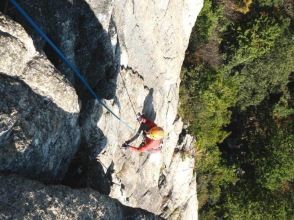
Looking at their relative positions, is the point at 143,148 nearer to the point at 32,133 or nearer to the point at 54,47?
the point at 54,47

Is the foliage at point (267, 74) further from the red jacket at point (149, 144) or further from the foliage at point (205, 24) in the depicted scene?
the red jacket at point (149, 144)

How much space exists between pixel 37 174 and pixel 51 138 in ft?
2.38

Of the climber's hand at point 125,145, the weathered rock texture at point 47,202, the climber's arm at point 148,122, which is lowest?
the weathered rock texture at point 47,202

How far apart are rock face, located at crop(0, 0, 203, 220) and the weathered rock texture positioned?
45 cm

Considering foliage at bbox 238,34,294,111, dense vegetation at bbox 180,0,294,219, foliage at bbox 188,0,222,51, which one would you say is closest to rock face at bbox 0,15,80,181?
dense vegetation at bbox 180,0,294,219

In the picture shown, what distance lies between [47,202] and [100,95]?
4075 millimetres

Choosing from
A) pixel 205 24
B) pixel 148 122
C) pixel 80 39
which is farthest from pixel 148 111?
pixel 205 24

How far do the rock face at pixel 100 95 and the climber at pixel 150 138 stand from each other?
0.28 m

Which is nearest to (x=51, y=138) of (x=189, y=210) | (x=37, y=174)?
(x=37, y=174)

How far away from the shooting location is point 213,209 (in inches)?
849

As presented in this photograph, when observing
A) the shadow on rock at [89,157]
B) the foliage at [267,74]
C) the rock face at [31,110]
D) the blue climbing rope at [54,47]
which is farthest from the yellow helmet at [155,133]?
the foliage at [267,74]

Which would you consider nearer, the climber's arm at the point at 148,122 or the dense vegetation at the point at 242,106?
the climber's arm at the point at 148,122

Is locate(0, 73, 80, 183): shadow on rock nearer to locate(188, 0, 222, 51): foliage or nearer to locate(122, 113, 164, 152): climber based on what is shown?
locate(122, 113, 164, 152): climber

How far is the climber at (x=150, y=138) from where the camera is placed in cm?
1306
